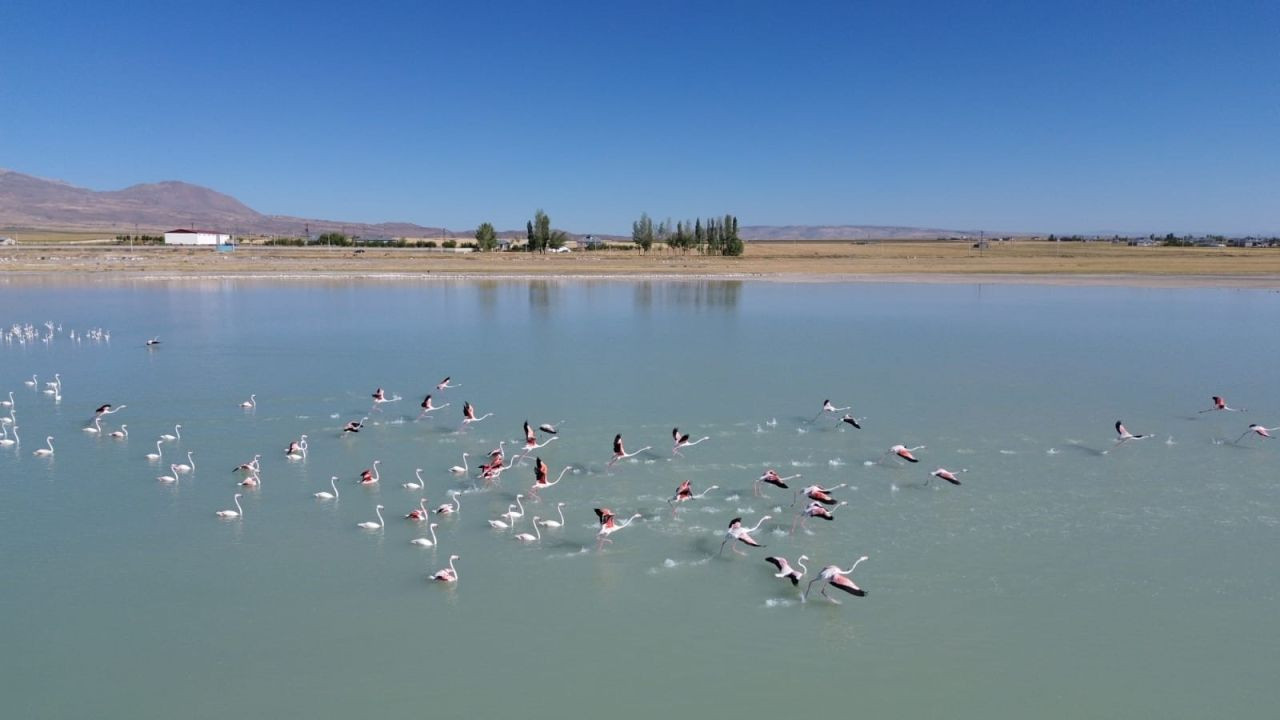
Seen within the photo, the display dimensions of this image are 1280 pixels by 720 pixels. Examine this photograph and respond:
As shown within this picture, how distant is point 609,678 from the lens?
7.50 metres

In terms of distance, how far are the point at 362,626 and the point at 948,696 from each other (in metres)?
5.60

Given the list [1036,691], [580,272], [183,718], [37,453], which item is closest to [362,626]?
[183,718]

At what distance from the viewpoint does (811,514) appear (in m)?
10.6

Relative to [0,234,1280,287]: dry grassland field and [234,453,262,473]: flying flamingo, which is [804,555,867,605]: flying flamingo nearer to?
[234,453,262,473]: flying flamingo

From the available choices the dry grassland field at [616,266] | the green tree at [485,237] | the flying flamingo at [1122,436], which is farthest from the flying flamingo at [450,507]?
the green tree at [485,237]

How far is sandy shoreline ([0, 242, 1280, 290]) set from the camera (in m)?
57.8

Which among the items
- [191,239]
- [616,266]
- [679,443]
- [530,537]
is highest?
[191,239]

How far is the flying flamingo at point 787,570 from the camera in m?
8.87

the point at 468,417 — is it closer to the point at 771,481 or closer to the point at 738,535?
the point at 771,481

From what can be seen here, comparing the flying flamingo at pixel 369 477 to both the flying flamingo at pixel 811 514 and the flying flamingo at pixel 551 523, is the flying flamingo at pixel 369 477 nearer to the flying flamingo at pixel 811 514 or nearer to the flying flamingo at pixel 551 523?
the flying flamingo at pixel 551 523

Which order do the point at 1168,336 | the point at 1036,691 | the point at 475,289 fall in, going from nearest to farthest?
the point at 1036,691 → the point at 1168,336 → the point at 475,289

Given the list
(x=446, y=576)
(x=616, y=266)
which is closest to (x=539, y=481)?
(x=446, y=576)

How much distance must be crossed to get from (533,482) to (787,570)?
4985 mm

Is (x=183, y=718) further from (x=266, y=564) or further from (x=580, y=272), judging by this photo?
(x=580, y=272)
